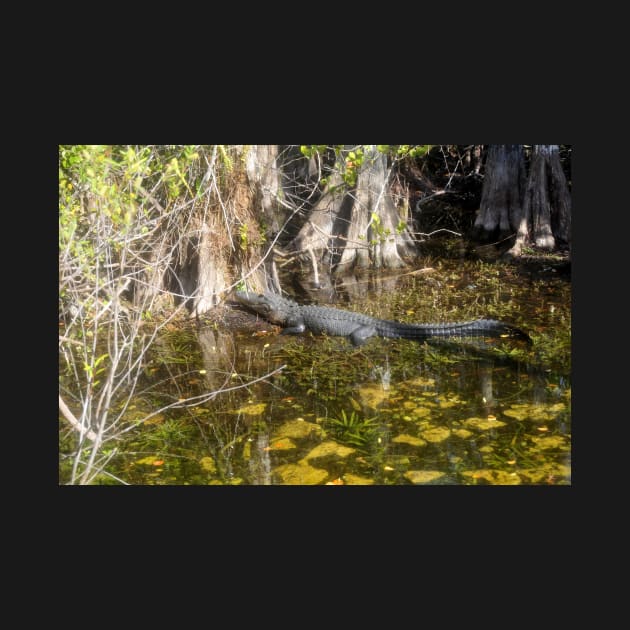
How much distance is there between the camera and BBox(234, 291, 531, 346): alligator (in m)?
5.50

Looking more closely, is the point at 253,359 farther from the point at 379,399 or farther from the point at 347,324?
the point at 379,399

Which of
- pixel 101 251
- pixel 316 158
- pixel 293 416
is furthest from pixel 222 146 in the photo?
pixel 293 416

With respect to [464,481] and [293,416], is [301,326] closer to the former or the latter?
[293,416]

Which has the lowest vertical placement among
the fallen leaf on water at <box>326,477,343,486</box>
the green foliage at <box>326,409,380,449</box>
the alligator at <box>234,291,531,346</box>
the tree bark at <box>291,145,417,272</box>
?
the fallen leaf on water at <box>326,477,343,486</box>

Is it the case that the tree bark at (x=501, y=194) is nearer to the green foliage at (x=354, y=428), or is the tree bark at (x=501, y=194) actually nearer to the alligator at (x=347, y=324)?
the alligator at (x=347, y=324)

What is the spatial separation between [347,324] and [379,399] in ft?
3.24

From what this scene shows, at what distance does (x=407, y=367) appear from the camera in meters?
5.26

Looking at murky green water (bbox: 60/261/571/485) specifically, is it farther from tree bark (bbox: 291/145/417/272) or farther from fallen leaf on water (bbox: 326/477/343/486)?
tree bark (bbox: 291/145/417/272)

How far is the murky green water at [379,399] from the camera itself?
14.9 ft

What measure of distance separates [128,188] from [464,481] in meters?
2.99

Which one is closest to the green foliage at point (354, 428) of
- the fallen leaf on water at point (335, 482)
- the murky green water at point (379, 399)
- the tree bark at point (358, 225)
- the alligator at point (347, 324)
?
the murky green water at point (379, 399)

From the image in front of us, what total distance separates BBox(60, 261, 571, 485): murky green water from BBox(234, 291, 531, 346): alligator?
0.26 feet

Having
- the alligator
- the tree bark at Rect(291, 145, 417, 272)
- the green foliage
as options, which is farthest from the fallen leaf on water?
the tree bark at Rect(291, 145, 417, 272)

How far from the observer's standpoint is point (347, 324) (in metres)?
5.77
